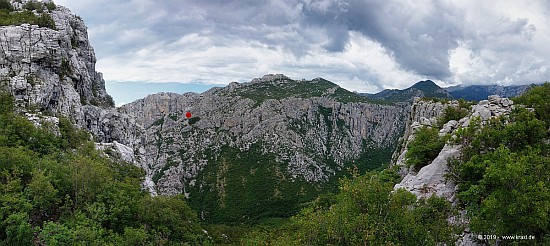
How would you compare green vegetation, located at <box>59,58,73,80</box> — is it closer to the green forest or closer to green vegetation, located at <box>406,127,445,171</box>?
the green forest

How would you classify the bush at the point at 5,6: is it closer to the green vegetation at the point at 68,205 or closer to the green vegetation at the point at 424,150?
the green vegetation at the point at 68,205

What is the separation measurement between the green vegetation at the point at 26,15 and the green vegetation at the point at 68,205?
82.3 ft

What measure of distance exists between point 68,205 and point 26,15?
50.8 meters

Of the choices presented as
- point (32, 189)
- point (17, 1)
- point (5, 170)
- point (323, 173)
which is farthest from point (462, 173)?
point (323, 173)

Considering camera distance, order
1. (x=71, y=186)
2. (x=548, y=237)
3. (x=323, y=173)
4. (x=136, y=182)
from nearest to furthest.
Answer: (x=548, y=237) < (x=71, y=186) < (x=136, y=182) < (x=323, y=173)

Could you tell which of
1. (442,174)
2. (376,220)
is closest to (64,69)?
(376,220)

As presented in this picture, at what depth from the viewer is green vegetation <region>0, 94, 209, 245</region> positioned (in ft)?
69.8

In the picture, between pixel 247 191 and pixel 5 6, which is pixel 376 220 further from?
pixel 247 191

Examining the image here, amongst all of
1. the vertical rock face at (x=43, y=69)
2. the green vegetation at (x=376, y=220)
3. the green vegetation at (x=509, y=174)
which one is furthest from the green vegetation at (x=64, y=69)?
the green vegetation at (x=509, y=174)

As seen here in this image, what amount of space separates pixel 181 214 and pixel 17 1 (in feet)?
215

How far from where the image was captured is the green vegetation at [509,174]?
16.6 m

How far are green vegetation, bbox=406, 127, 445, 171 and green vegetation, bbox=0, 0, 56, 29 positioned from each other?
65865 mm

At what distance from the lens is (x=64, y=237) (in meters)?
20.4

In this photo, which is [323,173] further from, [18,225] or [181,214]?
[18,225]
